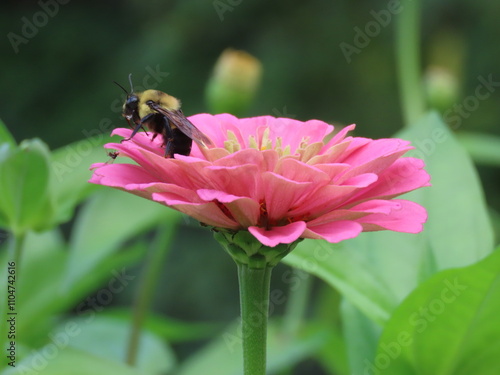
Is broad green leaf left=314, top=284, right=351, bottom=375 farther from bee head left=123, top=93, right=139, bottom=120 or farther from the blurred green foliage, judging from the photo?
the blurred green foliage

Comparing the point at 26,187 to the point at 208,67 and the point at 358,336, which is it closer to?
the point at 358,336

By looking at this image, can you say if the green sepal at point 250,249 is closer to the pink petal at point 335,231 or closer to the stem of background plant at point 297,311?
the pink petal at point 335,231

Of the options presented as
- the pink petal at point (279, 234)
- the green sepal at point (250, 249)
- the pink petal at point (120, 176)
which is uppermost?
the pink petal at point (120, 176)

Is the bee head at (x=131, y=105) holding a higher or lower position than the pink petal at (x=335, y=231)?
higher
